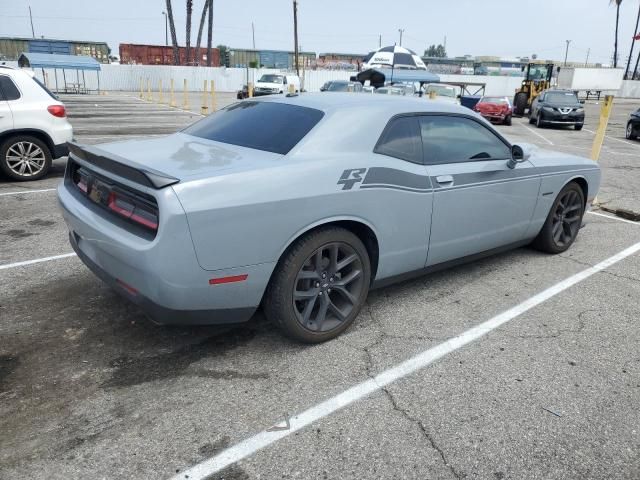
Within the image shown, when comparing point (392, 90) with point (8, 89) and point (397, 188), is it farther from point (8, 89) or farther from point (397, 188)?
point (397, 188)

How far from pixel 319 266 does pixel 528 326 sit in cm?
159

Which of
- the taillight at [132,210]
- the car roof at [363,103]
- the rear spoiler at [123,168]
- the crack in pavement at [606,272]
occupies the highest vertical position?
the car roof at [363,103]

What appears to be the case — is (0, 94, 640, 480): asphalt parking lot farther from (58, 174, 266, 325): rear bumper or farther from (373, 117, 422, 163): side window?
(373, 117, 422, 163): side window

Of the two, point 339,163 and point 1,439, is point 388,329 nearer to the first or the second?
point 339,163

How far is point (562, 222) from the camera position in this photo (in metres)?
5.14

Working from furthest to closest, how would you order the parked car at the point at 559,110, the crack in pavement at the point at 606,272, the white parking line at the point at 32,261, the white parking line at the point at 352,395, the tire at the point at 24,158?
the parked car at the point at 559,110, the tire at the point at 24,158, the crack in pavement at the point at 606,272, the white parking line at the point at 32,261, the white parking line at the point at 352,395

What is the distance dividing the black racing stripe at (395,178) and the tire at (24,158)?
635 centimetres

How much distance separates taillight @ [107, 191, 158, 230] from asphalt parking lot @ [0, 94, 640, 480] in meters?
0.85

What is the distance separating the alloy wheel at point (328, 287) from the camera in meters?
3.15

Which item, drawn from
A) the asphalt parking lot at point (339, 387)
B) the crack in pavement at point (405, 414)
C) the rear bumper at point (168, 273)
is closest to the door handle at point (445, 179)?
the asphalt parking lot at point (339, 387)

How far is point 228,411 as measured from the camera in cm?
263

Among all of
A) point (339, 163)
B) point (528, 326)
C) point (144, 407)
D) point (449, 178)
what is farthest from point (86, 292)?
point (528, 326)

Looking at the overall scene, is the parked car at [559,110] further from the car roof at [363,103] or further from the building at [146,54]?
the building at [146,54]

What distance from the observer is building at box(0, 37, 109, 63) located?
45531 millimetres
